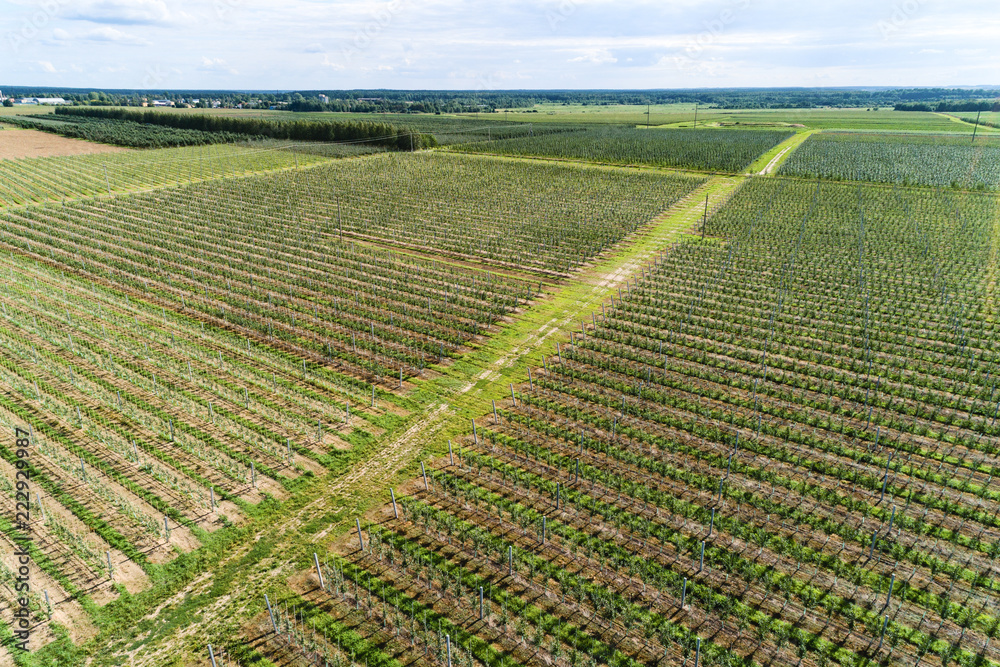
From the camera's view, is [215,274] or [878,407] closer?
[878,407]

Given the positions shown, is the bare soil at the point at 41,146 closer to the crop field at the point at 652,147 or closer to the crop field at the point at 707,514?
the crop field at the point at 652,147

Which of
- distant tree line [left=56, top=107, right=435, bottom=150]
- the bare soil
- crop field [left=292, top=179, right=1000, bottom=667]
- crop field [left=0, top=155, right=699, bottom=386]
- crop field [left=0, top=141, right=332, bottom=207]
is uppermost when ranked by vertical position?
distant tree line [left=56, top=107, right=435, bottom=150]

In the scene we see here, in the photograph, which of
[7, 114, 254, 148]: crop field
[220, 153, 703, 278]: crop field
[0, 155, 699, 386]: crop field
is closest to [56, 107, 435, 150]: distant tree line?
[7, 114, 254, 148]: crop field

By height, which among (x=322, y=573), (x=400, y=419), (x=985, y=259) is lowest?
(x=322, y=573)

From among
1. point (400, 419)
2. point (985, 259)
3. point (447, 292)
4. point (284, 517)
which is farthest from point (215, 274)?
point (985, 259)

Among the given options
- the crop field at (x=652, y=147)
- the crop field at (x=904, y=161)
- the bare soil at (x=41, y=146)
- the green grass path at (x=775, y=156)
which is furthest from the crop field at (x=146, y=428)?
the bare soil at (x=41, y=146)

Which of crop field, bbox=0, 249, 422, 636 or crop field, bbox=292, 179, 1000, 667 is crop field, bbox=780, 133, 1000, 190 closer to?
crop field, bbox=292, 179, 1000, 667

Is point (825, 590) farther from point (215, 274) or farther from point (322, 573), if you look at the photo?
point (215, 274)
